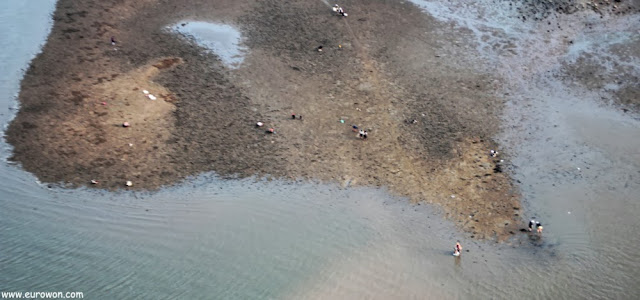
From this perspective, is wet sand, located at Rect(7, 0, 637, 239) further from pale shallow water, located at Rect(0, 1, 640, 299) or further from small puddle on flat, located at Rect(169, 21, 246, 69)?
pale shallow water, located at Rect(0, 1, 640, 299)

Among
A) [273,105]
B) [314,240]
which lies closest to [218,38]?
[273,105]

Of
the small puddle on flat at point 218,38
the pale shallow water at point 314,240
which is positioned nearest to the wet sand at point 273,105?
the small puddle on flat at point 218,38

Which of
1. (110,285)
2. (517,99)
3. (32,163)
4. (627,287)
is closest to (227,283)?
(110,285)

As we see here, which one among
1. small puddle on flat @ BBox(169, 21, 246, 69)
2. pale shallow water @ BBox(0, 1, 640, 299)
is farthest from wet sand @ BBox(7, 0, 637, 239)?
pale shallow water @ BBox(0, 1, 640, 299)

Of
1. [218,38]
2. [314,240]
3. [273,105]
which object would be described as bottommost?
[314,240]

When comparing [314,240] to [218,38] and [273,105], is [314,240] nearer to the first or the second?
[273,105]

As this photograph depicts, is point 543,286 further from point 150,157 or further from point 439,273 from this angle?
point 150,157

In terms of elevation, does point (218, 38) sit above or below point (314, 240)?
above

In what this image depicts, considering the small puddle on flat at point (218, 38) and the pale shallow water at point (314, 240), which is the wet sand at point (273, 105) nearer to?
the small puddle on flat at point (218, 38)
